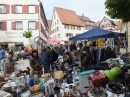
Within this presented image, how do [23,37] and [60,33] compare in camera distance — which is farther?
[60,33]

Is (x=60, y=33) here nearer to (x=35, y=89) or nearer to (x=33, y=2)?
(x=33, y=2)

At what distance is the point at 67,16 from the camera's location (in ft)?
186

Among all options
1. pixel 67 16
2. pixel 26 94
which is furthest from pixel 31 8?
pixel 67 16

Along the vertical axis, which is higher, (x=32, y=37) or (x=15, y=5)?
(x=15, y=5)

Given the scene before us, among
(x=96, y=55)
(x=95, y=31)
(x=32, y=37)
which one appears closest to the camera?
(x=96, y=55)

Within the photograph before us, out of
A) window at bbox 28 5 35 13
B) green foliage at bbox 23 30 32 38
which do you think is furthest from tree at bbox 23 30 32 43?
window at bbox 28 5 35 13

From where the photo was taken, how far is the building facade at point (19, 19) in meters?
30.3

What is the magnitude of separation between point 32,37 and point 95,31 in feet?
67.8

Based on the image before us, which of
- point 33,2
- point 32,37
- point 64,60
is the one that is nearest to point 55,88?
point 64,60

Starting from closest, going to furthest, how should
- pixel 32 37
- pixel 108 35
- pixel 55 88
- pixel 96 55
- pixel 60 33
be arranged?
pixel 55 88 → pixel 96 55 → pixel 108 35 → pixel 32 37 → pixel 60 33

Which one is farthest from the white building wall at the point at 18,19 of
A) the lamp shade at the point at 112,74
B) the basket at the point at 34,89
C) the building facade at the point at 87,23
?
the building facade at the point at 87,23

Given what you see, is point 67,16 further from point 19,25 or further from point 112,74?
point 112,74

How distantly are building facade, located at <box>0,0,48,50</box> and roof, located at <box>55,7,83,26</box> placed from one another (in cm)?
2218

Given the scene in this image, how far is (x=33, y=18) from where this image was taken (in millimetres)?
30672
